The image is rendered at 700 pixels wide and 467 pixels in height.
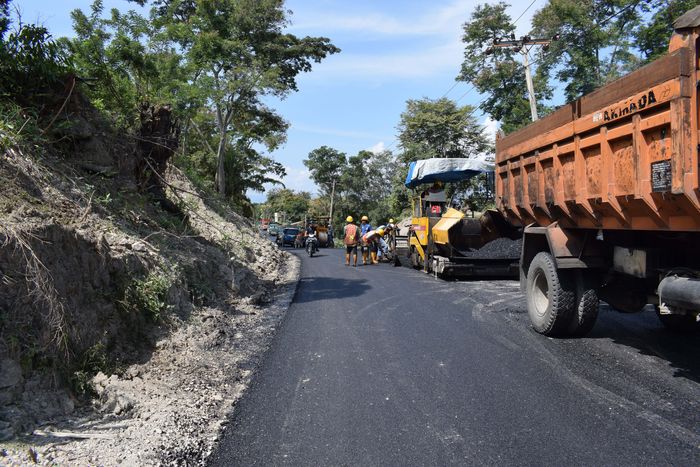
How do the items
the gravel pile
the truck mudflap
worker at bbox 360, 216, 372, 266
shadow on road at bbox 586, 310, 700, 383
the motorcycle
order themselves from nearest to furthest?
shadow on road at bbox 586, 310, 700, 383 → the truck mudflap → the gravel pile → worker at bbox 360, 216, 372, 266 → the motorcycle

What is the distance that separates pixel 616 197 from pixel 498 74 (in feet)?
88.1

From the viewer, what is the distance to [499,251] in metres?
13.3

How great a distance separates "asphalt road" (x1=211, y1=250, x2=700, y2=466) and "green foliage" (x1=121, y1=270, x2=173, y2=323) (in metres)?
1.45

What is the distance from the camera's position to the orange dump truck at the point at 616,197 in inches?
168

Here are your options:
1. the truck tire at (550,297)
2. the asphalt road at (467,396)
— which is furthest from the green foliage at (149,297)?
the truck tire at (550,297)

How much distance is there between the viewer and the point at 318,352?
631 centimetres

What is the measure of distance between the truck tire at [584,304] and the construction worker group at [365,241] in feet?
39.1

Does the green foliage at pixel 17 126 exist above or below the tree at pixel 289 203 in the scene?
below

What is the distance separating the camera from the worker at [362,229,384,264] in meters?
19.4

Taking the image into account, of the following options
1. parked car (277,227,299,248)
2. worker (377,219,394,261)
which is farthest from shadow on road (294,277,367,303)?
parked car (277,227,299,248)

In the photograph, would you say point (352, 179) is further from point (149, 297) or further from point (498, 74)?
point (149, 297)

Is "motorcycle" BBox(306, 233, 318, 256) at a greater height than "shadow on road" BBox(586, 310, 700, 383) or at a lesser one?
greater

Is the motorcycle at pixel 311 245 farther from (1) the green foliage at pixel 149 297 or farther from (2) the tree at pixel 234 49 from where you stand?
(1) the green foliage at pixel 149 297

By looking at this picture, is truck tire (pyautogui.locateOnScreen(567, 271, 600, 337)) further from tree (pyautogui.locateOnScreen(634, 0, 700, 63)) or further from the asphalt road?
tree (pyautogui.locateOnScreen(634, 0, 700, 63))
